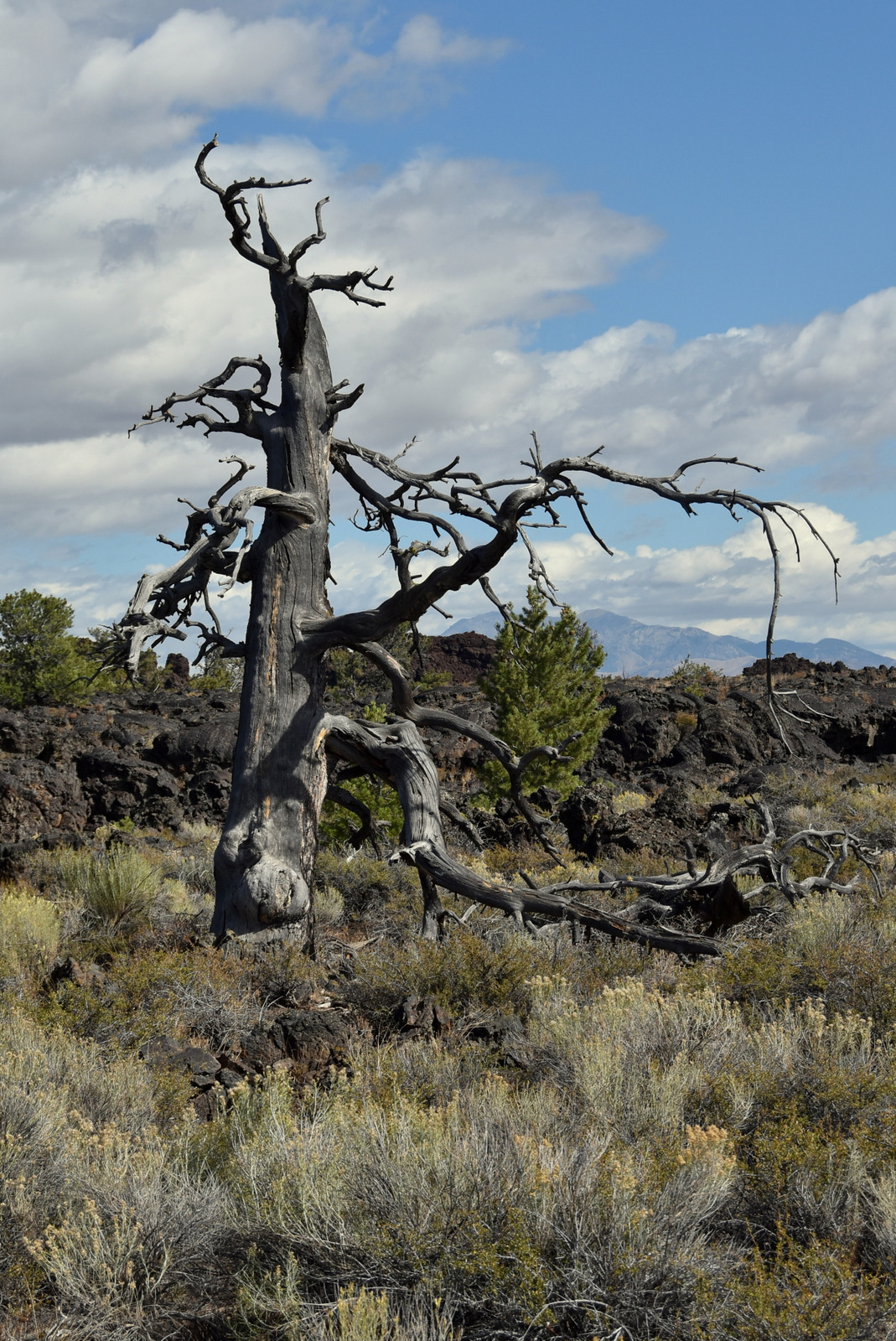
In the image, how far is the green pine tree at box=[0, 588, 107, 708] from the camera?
Result: 1287 inches

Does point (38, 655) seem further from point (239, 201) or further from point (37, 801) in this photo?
point (239, 201)

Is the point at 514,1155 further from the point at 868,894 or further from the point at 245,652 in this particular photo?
the point at 868,894

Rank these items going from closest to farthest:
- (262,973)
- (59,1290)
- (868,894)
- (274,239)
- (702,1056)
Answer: (59,1290)
(702,1056)
(262,973)
(274,239)
(868,894)

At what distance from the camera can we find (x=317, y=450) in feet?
28.7

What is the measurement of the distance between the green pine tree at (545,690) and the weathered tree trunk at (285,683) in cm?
1218

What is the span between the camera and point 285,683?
26.7ft

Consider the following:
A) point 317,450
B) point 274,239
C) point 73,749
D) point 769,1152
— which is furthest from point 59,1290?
point 73,749

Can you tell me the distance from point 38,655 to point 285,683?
2794 cm

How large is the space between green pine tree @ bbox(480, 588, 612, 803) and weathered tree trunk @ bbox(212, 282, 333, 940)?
40.0ft

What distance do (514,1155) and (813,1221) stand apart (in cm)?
111

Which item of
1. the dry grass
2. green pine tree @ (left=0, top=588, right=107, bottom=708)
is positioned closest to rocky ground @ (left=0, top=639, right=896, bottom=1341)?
the dry grass

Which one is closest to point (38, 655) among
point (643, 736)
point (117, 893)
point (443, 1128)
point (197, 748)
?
point (197, 748)

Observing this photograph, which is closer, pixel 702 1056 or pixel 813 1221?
pixel 813 1221

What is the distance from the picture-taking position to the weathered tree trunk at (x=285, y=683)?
7680 mm
